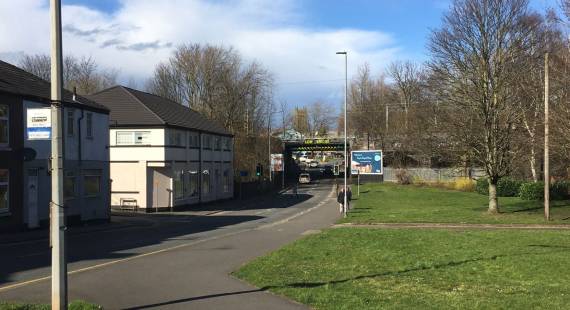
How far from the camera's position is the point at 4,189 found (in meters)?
23.9

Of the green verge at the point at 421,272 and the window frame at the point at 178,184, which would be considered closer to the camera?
the green verge at the point at 421,272

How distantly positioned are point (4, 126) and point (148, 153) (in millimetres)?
18822

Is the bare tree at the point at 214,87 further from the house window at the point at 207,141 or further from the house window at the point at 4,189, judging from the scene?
the house window at the point at 4,189

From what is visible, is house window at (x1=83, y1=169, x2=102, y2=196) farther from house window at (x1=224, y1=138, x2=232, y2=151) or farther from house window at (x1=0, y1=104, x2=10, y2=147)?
house window at (x1=224, y1=138, x2=232, y2=151)

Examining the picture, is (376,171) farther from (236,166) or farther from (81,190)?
(81,190)

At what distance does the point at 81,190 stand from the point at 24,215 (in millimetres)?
5372

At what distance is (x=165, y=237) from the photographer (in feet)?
74.7

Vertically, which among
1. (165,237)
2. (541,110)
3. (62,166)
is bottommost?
(165,237)

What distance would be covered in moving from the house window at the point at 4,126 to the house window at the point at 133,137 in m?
18.7

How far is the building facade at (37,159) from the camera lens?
24000mm

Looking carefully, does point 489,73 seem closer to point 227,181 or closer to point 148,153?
point 148,153

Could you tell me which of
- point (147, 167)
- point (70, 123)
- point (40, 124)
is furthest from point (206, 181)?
point (40, 124)

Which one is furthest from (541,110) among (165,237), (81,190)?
(81,190)

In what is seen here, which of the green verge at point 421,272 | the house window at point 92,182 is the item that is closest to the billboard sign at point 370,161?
the house window at point 92,182
